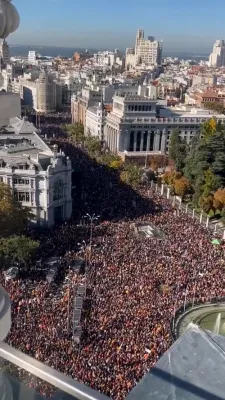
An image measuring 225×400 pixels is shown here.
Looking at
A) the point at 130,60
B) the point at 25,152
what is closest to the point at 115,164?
the point at 25,152

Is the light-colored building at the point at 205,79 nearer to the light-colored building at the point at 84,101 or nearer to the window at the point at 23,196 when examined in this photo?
the light-colored building at the point at 84,101

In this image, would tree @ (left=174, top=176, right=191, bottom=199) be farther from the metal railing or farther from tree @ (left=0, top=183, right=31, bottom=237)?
the metal railing

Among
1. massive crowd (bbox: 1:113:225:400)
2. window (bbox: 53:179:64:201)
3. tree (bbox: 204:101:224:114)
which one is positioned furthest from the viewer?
tree (bbox: 204:101:224:114)

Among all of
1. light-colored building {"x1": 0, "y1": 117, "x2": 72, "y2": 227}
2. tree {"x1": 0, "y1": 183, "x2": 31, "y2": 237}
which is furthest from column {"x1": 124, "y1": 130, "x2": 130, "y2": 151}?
tree {"x1": 0, "y1": 183, "x2": 31, "y2": 237}

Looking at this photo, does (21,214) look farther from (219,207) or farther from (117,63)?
(117,63)

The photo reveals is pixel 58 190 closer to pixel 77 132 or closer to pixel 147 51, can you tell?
pixel 77 132

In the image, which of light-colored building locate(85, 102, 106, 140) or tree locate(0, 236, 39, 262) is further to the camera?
light-colored building locate(85, 102, 106, 140)

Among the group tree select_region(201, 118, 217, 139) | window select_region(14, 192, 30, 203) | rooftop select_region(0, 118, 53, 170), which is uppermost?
rooftop select_region(0, 118, 53, 170)
